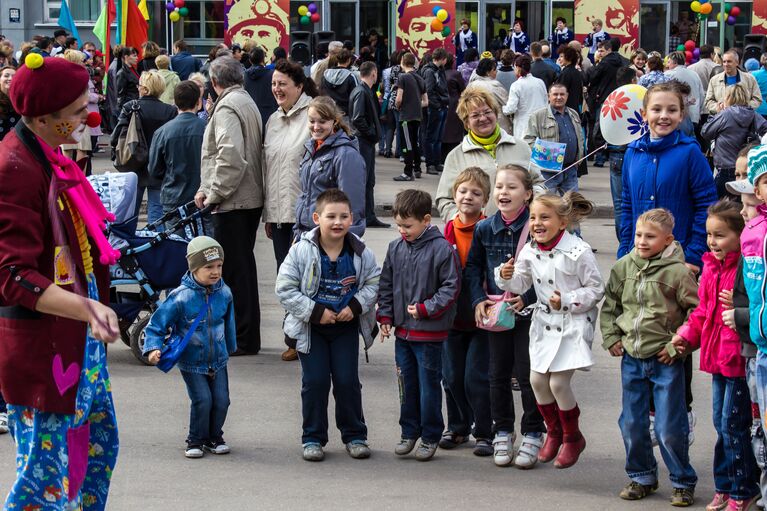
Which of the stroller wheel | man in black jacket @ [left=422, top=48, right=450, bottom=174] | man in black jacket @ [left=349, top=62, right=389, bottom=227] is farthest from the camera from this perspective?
man in black jacket @ [left=422, top=48, right=450, bottom=174]

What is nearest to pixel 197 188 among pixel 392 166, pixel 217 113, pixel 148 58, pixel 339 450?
pixel 217 113

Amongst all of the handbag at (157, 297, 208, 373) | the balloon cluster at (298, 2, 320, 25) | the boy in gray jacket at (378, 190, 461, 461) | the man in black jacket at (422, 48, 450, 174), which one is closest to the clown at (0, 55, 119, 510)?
the handbag at (157, 297, 208, 373)

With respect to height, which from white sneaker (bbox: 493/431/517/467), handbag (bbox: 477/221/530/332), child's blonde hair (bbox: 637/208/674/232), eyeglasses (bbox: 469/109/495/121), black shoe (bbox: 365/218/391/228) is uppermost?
eyeglasses (bbox: 469/109/495/121)

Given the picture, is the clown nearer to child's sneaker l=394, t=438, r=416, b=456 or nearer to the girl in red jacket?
child's sneaker l=394, t=438, r=416, b=456

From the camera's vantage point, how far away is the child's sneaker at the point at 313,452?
21.0 ft

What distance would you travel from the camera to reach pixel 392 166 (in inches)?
781

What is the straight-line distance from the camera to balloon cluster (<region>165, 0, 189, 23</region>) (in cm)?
3017

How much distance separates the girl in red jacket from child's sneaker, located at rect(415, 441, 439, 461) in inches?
58.1

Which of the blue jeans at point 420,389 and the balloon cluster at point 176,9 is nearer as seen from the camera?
the blue jeans at point 420,389

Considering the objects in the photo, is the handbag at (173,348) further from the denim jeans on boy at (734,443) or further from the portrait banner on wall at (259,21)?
the portrait banner on wall at (259,21)

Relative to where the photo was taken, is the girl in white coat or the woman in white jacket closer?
the girl in white coat

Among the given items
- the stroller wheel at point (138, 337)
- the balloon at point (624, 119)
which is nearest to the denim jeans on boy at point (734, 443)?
the balloon at point (624, 119)

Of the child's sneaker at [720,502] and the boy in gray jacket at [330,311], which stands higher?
the boy in gray jacket at [330,311]

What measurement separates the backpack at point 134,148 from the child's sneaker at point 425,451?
4.87 meters
